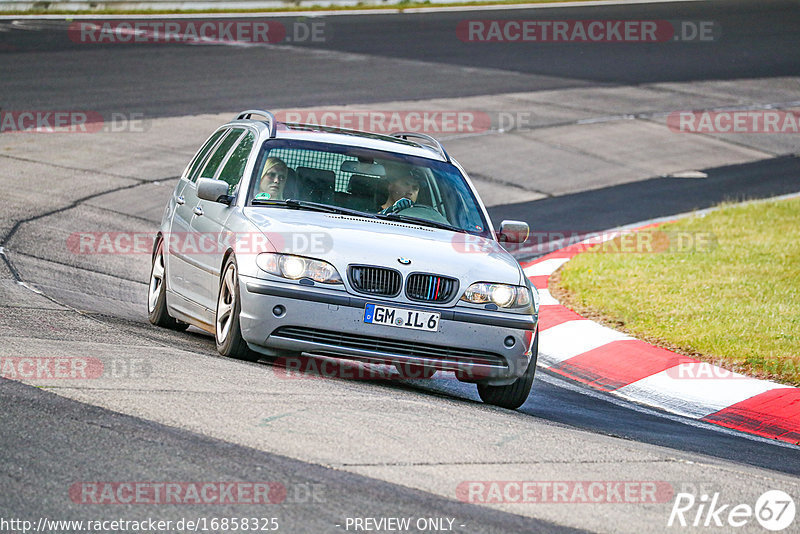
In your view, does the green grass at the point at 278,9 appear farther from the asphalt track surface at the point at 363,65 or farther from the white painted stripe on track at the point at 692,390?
the white painted stripe on track at the point at 692,390

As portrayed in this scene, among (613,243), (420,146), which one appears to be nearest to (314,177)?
(420,146)

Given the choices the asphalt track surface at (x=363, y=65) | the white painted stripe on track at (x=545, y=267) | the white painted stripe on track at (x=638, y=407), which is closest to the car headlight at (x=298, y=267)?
the white painted stripe on track at (x=638, y=407)

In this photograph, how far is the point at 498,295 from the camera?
7.49m

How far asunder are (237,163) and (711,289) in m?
5.09

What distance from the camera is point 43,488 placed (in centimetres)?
463

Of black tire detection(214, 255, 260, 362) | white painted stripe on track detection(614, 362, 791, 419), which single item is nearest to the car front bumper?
black tire detection(214, 255, 260, 362)

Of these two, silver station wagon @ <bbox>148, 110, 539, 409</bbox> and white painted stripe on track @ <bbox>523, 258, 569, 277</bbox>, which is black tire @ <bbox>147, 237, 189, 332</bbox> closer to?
silver station wagon @ <bbox>148, 110, 539, 409</bbox>

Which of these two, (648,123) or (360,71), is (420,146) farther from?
(360,71)

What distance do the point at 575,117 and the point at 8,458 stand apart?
18.2m

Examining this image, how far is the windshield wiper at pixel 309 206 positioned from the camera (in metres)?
8.09

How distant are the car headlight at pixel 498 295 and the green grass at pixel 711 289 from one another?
2.40 m

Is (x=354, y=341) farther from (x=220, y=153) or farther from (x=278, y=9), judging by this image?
(x=278, y=9)

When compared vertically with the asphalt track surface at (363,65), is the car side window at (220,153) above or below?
above

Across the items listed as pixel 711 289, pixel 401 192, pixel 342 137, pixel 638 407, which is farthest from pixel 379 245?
pixel 711 289
